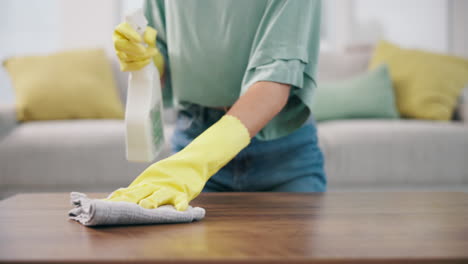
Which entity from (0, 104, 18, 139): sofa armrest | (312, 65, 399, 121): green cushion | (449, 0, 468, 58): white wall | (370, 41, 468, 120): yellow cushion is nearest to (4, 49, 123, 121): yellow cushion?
(0, 104, 18, 139): sofa armrest

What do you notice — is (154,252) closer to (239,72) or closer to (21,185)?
(239,72)

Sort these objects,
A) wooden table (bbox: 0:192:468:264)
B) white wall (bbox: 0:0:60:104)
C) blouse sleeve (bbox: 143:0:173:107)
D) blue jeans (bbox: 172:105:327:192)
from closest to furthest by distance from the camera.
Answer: wooden table (bbox: 0:192:468:264) < blue jeans (bbox: 172:105:327:192) < blouse sleeve (bbox: 143:0:173:107) < white wall (bbox: 0:0:60:104)

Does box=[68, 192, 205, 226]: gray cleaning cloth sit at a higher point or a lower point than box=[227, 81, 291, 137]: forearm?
lower

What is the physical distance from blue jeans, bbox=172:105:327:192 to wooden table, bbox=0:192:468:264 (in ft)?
0.62

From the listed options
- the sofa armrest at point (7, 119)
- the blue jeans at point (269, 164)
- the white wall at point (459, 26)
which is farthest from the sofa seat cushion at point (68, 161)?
the white wall at point (459, 26)

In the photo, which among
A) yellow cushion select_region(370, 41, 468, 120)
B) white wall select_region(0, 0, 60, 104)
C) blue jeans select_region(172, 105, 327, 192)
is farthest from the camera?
white wall select_region(0, 0, 60, 104)

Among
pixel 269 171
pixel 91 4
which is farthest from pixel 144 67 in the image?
pixel 91 4

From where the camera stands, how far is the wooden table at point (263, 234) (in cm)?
50

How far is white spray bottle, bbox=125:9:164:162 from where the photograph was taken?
2.90 feet

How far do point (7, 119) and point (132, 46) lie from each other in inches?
70.1

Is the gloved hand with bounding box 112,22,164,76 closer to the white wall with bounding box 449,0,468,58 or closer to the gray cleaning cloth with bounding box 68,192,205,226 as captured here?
the gray cleaning cloth with bounding box 68,192,205,226

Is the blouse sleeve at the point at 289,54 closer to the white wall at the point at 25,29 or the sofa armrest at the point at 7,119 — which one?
the sofa armrest at the point at 7,119

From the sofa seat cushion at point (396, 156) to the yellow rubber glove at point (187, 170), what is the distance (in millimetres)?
1469

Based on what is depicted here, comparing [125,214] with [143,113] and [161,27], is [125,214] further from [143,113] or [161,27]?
[161,27]
